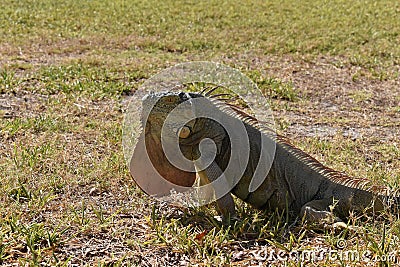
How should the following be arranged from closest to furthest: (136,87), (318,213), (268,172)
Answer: (318,213)
(268,172)
(136,87)

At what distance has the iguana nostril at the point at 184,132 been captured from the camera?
4.13 meters

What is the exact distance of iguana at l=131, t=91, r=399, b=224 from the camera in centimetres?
408

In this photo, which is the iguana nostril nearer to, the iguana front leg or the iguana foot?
the iguana front leg

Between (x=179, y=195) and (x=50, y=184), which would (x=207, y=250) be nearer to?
(x=179, y=195)
